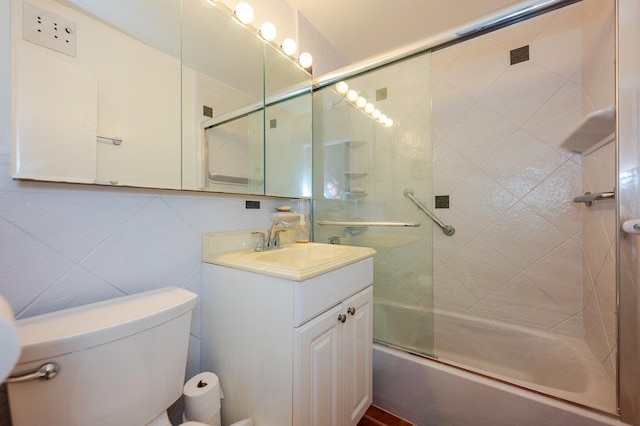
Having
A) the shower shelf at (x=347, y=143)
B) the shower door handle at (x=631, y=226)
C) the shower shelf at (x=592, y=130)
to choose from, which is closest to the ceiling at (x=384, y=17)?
the shower shelf at (x=347, y=143)

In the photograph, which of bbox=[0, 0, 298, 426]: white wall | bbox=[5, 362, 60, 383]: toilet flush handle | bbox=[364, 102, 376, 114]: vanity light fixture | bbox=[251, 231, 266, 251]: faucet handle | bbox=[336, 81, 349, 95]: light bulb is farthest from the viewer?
bbox=[364, 102, 376, 114]: vanity light fixture

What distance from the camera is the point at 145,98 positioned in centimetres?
81

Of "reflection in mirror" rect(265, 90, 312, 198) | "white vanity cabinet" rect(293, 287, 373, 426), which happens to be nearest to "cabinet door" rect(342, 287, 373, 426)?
"white vanity cabinet" rect(293, 287, 373, 426)

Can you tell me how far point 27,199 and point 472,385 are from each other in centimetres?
166

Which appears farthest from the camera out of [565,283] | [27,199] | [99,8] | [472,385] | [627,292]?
[565,283]

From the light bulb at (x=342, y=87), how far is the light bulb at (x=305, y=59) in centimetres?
23

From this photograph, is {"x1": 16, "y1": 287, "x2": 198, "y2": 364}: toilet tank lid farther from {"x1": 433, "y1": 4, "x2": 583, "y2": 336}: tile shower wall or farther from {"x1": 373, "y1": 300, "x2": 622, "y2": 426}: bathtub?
{"x1": 433, "y1": 4, "x2": 583, "y2": 336}: tile shower wall

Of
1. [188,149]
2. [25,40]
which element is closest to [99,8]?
[25,40]

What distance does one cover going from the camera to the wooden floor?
115 cm

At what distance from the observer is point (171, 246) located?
85 cm

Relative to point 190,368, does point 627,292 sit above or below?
above

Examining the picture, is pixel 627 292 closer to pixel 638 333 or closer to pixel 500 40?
pixel 638 333

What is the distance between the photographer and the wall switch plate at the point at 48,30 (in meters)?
0.61

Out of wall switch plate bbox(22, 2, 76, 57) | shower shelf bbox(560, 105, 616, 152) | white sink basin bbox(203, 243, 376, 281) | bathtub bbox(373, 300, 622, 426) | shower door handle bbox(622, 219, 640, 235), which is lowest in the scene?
bathtub bbox(373, 300, 622, 426)
